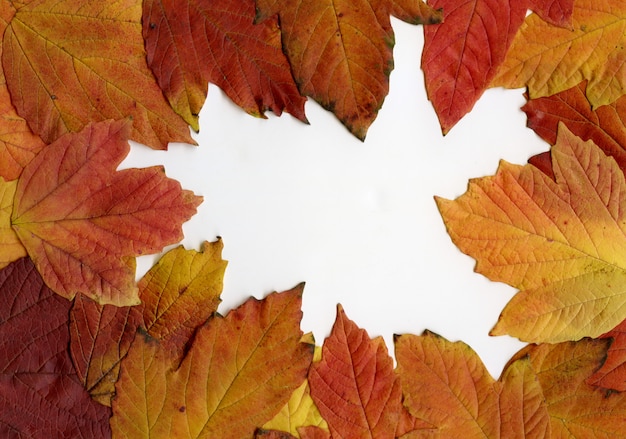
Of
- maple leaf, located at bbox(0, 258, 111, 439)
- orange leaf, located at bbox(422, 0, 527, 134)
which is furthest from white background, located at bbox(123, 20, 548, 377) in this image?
maple leaf, located at bbox(0, 258, 111, 439)

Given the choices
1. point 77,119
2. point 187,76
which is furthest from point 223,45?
point 77,119

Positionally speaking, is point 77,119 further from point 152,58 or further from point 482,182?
point 482,182

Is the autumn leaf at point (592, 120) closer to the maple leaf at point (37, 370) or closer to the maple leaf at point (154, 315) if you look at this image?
the maple leaf at point (154, 315)

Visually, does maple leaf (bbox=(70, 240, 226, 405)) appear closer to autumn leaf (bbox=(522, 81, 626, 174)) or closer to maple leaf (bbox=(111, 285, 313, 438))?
maple leaf (bbox=(111, 285, 313, 438))

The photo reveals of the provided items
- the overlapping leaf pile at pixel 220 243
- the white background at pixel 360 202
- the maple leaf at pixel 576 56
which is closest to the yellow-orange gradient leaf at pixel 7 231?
the overlapping leaf pile at pixel 220 243

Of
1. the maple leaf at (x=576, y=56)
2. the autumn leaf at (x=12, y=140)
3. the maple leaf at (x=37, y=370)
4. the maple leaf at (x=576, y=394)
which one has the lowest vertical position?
the maple leaf at (x=37, y=370)

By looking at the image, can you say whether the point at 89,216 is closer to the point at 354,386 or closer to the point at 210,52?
the point at 210,52

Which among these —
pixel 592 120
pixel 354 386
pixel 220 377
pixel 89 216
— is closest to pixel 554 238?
pixel 592 120
